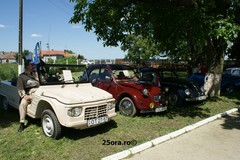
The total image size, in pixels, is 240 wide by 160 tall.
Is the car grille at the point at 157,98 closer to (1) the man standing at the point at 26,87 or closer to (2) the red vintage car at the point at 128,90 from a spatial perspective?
(2) the red vintage car at the point at 128,90

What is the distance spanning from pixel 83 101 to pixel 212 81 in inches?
321

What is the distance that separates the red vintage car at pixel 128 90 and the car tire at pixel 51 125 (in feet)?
7.74

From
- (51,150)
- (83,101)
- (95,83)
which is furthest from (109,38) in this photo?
(51,150)

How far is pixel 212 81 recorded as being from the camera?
11.6 m

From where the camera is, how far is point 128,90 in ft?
25.7

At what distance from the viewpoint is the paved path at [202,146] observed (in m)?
4.97

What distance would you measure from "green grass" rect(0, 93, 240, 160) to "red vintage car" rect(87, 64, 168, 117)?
35cm

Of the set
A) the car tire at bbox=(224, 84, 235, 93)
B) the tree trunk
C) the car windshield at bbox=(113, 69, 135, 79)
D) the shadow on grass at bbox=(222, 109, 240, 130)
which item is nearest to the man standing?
the car windshield at bbox=(113, 69, 135, 79)

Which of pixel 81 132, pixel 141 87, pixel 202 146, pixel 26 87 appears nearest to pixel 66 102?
pixel 81 132

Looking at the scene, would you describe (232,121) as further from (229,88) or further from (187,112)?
(229,88)

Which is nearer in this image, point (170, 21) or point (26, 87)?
point (26, 87)

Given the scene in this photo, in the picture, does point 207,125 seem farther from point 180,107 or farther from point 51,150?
point 51,150

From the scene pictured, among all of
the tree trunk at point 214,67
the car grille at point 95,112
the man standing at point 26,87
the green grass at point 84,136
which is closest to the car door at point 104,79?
the green grass at point 84,136

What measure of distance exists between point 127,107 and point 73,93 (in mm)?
2523
